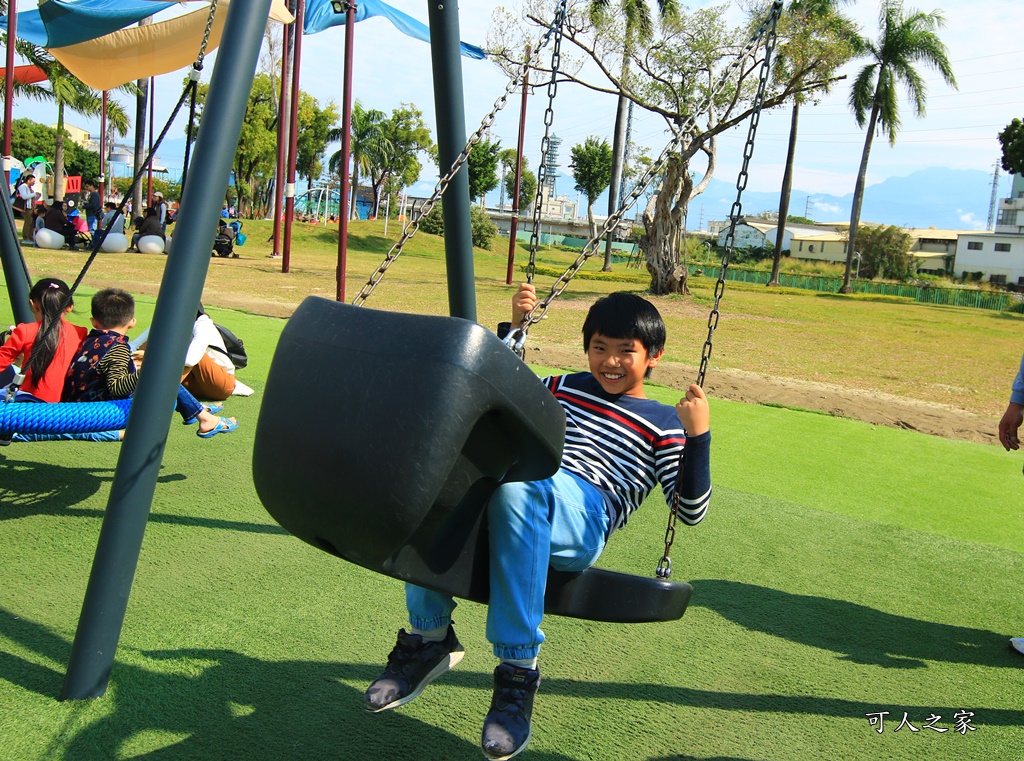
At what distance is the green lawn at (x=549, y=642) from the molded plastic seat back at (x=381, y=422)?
48 millimetres

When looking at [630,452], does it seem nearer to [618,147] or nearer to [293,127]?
[293,127]

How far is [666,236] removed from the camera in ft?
65.4

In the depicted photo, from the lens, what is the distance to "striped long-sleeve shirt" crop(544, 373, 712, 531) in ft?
7.32

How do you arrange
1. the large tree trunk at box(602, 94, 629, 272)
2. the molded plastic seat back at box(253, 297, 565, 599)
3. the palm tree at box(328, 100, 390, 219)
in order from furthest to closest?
the palm tree at box(328, 100, 390, 219)
the large tree trunk at box(602, 94, 629, 272)
the molded plastic seat back at box(253, 297, 565, 599)

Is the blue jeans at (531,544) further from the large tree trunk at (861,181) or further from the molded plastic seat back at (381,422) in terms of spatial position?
the large tree trunk at (861,181)

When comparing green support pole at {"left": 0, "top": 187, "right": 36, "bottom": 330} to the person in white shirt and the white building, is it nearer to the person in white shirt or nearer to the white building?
the person in white shirt

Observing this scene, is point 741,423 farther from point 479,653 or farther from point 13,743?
point 13,743

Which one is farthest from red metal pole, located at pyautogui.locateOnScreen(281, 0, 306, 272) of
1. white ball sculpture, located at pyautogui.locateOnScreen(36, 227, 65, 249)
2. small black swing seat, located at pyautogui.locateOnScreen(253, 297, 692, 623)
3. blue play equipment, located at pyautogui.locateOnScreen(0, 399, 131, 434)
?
small black swing seat, located at pyautogui.locateOnScreen(253, 297, 692, 623)

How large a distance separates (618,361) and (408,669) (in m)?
0.94

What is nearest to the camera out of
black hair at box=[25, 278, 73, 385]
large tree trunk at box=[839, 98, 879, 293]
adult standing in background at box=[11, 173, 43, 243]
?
black hair at box=[25, 278, 73, 385]

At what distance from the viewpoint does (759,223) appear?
90.3m

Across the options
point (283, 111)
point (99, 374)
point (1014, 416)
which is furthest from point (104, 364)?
point (283, 111)

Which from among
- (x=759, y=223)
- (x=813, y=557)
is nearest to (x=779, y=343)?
(x=813, y=557)

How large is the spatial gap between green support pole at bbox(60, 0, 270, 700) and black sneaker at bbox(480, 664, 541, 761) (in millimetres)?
1005
